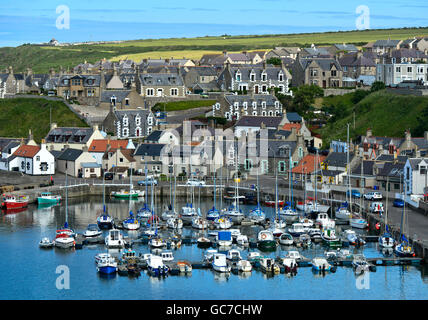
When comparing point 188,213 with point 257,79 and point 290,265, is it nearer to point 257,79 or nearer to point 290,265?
point 290,265

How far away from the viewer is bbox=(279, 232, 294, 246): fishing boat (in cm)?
6862

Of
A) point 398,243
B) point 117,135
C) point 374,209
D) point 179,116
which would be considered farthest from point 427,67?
point 398,243

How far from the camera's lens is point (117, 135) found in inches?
4387

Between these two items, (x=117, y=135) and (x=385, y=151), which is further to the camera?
(x=117, y=135)

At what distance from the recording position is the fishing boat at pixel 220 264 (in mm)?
59906

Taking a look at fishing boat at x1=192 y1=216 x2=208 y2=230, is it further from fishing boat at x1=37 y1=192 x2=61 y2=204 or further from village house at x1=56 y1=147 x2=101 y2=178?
village house at x1=56 y1=147 x2=101 y2=178

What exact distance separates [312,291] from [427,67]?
257ft

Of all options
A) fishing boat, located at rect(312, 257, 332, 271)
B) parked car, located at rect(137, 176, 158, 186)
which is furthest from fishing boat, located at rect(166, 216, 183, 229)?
parked car, located at rect(137, 176, 158, 186)

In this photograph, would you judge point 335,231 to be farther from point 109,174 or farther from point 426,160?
point 109,174

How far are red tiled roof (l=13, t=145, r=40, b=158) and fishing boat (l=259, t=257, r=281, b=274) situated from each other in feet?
148

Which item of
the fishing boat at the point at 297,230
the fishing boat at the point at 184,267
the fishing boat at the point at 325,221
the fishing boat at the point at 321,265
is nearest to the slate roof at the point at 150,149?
the fishing boat at the point at 325,221

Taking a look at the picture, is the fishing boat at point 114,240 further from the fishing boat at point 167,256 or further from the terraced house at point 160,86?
the terraced house at point 160,86

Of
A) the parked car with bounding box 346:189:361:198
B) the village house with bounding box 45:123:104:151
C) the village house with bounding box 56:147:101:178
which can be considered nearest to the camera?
the parked car with bounding box 346:189:361:198

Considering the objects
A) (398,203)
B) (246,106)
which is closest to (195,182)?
(398,203)
